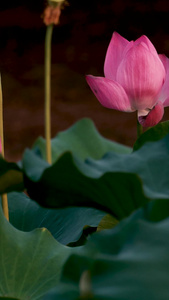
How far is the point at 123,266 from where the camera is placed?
36 cm

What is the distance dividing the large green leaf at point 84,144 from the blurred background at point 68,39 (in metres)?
2.95

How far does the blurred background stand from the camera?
421 centimetres

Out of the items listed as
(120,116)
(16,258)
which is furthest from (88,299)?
(120,116)

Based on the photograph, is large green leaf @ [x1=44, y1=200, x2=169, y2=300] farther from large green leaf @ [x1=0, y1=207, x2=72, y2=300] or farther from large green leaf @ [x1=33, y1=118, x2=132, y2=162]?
large green leaf @ [x1=33, y1=118, x2=132, y2=162]

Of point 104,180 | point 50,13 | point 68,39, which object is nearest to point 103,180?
point 104,180

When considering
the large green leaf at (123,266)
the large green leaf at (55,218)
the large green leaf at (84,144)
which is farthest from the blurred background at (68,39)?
the large green leaf at (123,266)

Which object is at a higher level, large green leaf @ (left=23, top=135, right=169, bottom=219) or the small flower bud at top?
the small flower bud at top

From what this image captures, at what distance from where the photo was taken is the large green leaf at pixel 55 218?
0.71 meters

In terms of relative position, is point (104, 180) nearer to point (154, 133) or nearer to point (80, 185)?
point (80, 185)

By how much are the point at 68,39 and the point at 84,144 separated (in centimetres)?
344

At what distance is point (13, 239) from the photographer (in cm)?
60

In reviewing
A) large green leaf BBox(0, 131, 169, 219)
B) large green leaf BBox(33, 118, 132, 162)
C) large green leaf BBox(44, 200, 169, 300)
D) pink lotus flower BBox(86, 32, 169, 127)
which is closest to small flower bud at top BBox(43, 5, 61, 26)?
pink lotus flower BBox(86, 32, 169, 127)

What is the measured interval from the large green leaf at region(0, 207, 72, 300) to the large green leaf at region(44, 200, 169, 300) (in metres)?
0.19

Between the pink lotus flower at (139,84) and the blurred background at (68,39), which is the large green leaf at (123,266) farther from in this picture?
the blurred background at (68,39)
